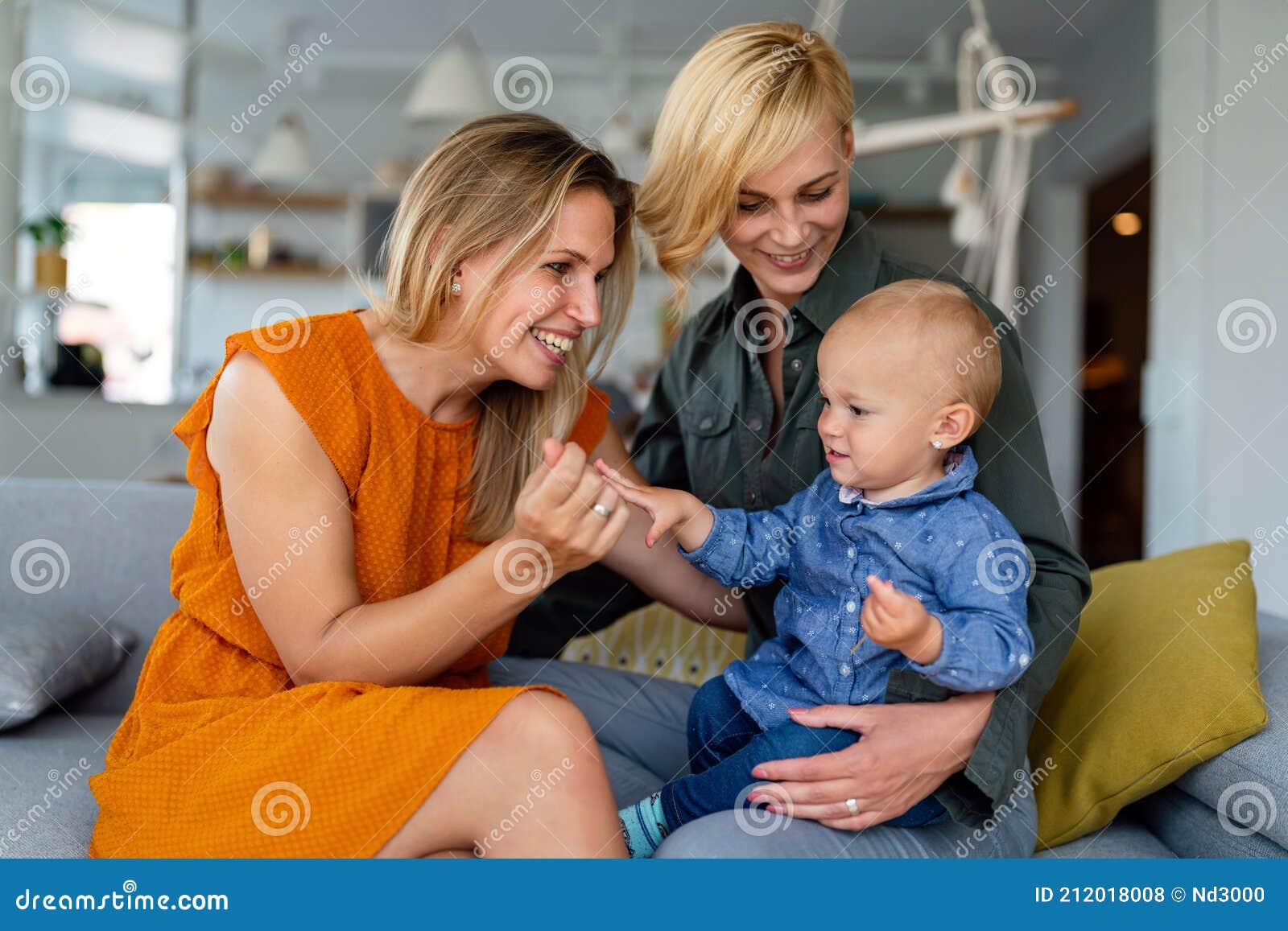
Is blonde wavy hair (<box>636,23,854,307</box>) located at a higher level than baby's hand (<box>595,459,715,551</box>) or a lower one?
higher

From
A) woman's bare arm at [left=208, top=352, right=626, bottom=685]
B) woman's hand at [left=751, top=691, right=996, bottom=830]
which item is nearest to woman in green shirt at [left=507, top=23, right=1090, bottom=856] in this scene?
woman's hand at [left=751, top=691, right=996, bottom=830]

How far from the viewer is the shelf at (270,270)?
20.2 feet

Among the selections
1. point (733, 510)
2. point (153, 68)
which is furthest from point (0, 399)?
point (733, 510)

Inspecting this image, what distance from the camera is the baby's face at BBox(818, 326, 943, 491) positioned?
1246 mm

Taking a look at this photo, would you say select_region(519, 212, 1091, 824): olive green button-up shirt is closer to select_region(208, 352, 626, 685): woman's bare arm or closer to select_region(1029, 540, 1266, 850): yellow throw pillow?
select_region(1029, 540, 1266, 850): yellow throw pillow

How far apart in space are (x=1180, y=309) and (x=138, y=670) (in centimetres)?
300

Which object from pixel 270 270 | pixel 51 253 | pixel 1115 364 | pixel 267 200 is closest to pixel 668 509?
pixel 51 253

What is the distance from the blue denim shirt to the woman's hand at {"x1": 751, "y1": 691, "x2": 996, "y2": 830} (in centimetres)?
6

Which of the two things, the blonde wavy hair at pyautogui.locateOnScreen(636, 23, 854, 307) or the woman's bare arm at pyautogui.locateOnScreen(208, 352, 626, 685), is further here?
the blonde wavy hair at pyautogui.locateOnScreen(636, 23, 854, 307)

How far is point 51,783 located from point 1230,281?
3.04 meters

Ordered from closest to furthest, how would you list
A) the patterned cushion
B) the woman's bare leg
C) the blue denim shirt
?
the woman's bare leg
the blue denim shirt
the patterned cushion

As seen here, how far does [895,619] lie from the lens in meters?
1.05

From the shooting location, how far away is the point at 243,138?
20.9 feet

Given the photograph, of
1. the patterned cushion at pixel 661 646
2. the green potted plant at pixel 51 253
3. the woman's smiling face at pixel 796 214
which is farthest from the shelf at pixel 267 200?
the woman's smiling face at pixel 796 214
